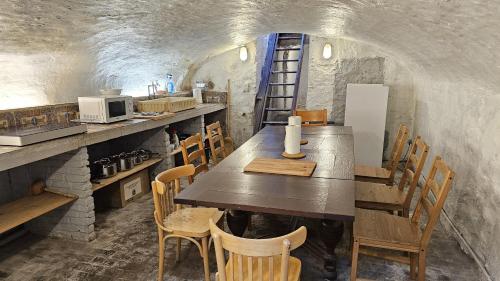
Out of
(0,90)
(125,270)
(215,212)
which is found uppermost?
(0,90)

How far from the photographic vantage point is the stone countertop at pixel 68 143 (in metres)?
2.14

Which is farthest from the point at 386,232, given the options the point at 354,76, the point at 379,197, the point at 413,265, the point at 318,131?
the point at 354,76

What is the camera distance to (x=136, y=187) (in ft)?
12.3

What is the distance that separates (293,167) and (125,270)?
57.9 inches

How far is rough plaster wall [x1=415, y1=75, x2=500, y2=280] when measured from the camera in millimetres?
2170

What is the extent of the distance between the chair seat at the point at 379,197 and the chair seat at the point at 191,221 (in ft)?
3.72

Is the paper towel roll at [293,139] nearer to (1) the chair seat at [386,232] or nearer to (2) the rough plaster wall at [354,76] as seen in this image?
(1) the chair seat at [386,232]

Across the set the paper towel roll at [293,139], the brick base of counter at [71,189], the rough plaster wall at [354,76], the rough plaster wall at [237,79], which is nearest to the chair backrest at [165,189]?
the paper towel roll at [293,139]

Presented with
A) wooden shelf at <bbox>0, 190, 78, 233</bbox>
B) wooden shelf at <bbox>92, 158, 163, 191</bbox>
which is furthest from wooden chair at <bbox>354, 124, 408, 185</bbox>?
wooden shelf at <bbox>0, 190, 78, 233</bbox>

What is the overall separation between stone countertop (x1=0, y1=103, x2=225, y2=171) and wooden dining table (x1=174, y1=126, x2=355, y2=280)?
121cm

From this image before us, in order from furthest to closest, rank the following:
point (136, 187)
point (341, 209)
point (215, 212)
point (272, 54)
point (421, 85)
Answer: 1. point (272, 54)
2. point (421, 85)
3. point (136, 187)
4. point (215, 212)
5. point (341, 209)

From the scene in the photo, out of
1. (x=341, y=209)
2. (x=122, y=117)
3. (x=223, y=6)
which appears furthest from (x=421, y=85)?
(x=122, y=117)

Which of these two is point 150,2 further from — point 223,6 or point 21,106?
point 21,106

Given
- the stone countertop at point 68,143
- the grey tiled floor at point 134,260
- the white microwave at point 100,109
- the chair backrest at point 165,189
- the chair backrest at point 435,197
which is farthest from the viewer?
the white microwave at point 100,109
